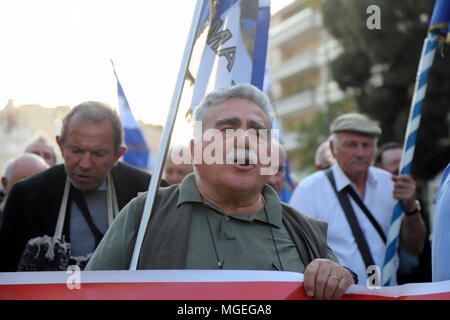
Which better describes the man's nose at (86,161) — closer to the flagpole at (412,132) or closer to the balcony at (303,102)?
the flagpole at (412,132)

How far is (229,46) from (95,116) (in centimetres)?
65

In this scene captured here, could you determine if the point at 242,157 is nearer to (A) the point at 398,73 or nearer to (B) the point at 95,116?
(B) the point at 95,116

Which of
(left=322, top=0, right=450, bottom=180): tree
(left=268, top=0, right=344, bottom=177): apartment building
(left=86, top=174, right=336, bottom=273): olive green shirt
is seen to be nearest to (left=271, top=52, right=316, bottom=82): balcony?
(left=268, top=0, right=344, bottom=177): apartment building

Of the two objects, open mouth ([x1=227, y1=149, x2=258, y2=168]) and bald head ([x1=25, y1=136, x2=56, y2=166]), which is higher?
bald head ([x1=25, y1=136, x2=56, y2=166])

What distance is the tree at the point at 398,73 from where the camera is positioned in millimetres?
17391

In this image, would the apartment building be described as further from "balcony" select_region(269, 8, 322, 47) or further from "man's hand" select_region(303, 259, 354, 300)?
"man's hand" select_region(303, 259, 354, 300)

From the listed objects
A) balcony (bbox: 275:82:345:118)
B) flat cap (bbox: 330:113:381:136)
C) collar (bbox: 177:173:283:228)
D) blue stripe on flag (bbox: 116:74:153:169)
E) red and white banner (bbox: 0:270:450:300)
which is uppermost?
balcony (bbox: 275:82:345:118)

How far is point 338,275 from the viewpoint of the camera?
81.0 inches

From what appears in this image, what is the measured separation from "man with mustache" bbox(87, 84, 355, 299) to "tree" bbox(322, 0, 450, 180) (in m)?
15.0

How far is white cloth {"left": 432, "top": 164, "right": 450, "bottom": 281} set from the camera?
2.30m

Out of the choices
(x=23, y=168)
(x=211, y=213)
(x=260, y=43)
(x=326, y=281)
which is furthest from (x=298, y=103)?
(x=326, y=281)

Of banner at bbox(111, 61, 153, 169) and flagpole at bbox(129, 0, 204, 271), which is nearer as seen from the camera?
flagpole at bbox(129, 0, 204, 271)

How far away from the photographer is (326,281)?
2.05 m
